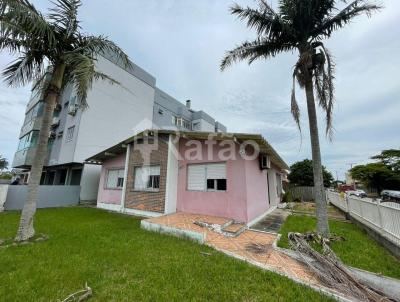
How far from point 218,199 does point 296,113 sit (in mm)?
5141

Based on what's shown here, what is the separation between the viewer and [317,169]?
6895 mm

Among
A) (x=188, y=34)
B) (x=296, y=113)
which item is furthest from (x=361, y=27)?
(x=188, y=34)

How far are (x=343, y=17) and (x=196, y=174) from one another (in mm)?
8912

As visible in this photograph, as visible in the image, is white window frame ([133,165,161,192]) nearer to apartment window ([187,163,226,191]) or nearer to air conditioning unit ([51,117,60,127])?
apartment window ([187,163,226,191])

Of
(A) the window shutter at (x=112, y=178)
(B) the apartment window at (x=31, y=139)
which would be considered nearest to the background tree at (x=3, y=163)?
(B) the apartment window at (x=31, y=139)

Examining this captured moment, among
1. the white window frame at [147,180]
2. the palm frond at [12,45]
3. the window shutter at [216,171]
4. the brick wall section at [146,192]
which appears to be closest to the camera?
the palm frond at [12,45]

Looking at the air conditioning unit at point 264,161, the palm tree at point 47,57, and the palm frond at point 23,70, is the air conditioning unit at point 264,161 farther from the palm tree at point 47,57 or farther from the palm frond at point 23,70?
the palm frond at point 23,70

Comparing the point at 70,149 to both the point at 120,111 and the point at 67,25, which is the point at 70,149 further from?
the point at 67,25

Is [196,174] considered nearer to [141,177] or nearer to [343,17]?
[141,177]

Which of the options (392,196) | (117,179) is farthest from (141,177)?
(392,196)

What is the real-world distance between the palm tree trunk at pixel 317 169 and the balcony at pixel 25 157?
84.5 ft

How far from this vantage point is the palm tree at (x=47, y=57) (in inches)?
218

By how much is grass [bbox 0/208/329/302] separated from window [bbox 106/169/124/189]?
7721 millimetres

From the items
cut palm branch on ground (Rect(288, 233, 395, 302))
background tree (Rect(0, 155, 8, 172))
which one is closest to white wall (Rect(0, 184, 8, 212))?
cut palm branch on ground (Rect(288, 233, 395, 302))
